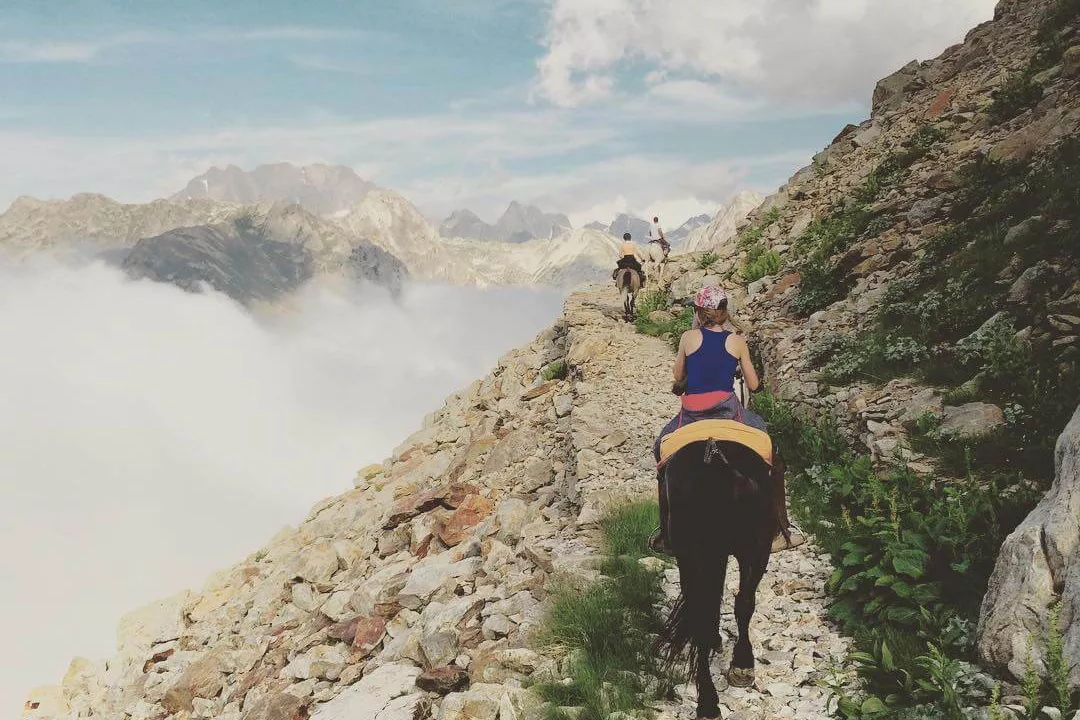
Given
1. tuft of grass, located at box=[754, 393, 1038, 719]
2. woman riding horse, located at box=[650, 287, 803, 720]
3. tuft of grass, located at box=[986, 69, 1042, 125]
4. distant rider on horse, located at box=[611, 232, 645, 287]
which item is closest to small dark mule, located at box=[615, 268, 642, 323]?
distant rider on horse, located at box=[611, 232, 645, 287]

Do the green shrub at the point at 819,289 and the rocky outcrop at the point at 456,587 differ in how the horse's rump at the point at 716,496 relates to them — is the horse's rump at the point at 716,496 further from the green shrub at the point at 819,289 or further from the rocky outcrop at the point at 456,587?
the green shrub at the point at 819,289

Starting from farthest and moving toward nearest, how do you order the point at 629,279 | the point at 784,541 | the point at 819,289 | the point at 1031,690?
the point at 629,279 < the point at 819,289 < the point at 784,541 < the point at 1031,690

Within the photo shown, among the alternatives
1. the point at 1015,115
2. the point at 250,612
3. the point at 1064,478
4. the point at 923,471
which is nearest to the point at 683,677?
the point at 1064,478

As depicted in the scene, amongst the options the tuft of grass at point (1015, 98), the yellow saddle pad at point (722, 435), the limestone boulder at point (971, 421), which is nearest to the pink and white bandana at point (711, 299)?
the yellow saddle pad at point (722, 435)

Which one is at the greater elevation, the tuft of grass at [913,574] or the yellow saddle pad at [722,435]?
the yellow saddle pad at [722,435]

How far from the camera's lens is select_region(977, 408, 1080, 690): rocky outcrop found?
4684 mm

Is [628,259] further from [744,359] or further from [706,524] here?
[706,524]

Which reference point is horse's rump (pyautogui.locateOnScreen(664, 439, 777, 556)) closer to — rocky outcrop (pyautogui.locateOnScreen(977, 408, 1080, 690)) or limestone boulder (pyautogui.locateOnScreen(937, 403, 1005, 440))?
rocky outcrop (pyautogui.locateOnScreen(977, 408, 1080, 690))

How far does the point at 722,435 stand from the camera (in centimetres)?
589

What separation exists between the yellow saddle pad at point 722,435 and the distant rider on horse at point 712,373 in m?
0.20

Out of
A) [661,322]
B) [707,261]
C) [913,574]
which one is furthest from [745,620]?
[707,261]

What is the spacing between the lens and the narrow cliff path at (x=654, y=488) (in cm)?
606

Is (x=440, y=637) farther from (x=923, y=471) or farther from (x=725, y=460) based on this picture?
(x=923, y=471)

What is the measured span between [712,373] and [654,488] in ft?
18.5
